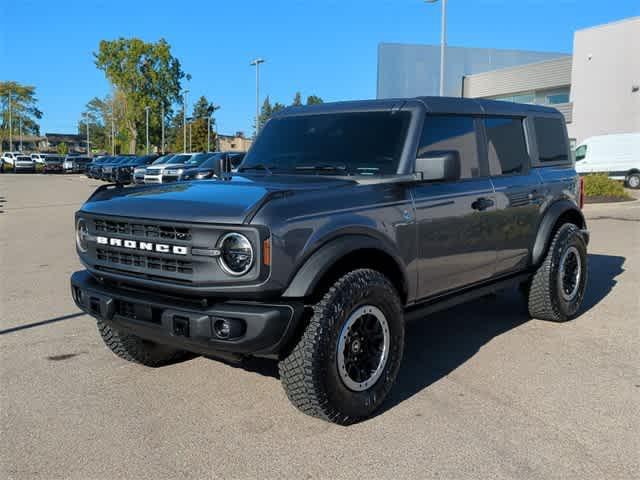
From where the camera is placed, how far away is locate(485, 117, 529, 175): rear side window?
204 inches

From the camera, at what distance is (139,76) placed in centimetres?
7650

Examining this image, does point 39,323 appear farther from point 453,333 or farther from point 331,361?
point 453,333

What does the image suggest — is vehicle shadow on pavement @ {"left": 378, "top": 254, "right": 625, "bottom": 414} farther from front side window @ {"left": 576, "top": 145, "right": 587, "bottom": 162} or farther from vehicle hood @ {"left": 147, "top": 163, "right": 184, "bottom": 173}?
front side window @ {"left": 576, "top": 145, "right": 587, "bottom": 162}

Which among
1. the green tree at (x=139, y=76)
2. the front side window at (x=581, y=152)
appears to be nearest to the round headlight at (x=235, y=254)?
the front side window at (x=581, y=152)

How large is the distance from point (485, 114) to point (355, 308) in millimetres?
2368

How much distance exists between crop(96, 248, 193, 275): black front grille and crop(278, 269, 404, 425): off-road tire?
759 millimetres

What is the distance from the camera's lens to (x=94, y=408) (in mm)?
3938

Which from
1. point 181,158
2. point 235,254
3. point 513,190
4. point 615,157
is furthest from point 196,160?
point 235,254

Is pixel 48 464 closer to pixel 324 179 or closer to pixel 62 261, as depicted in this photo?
pixel 324 179

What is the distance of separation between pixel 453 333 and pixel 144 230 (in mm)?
3128

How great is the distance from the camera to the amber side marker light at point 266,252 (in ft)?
10.7

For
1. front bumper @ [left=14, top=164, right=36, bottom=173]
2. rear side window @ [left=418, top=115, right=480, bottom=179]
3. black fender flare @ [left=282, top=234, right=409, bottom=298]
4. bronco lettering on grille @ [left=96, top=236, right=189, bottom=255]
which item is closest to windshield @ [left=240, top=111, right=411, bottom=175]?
rear side window @ [left=418, top=115, right=480, bottom=179]

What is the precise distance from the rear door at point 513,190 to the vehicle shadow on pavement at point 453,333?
609 millimetres

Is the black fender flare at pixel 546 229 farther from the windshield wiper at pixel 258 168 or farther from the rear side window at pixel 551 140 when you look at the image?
the windshield wiper at pixel 258 168
